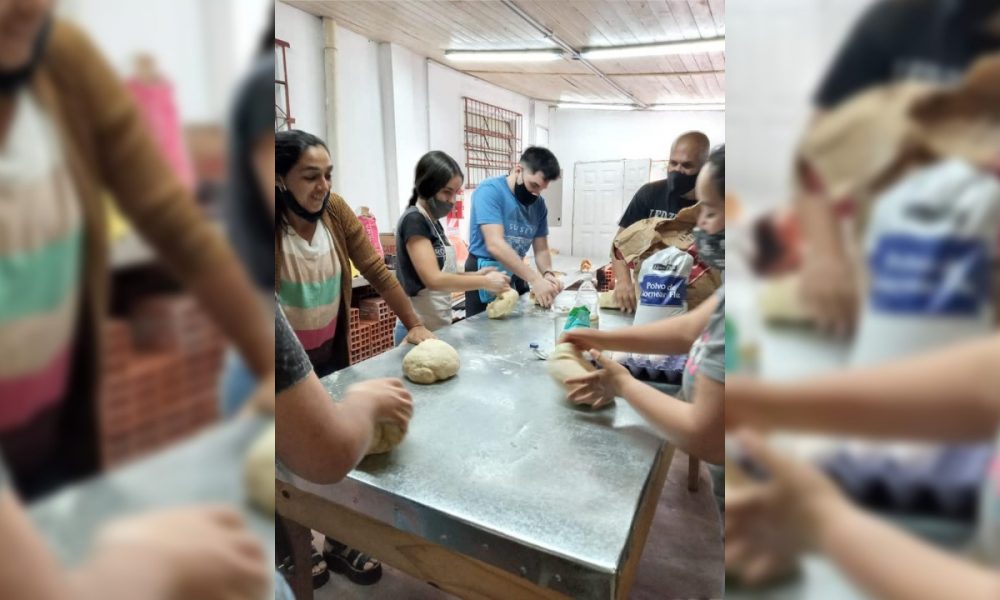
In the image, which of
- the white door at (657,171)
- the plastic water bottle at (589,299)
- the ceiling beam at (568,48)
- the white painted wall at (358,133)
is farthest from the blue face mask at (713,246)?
the white painted wall at (358,133)

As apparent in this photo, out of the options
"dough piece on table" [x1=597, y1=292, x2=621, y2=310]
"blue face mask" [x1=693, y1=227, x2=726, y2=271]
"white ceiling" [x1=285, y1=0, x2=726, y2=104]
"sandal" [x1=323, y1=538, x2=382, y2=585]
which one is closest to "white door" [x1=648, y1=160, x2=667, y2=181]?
"white ceiling" [x1=285, y1=0, x2=726, y2=104]

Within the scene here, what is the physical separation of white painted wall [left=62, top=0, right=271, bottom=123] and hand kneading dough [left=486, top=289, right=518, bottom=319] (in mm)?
1346

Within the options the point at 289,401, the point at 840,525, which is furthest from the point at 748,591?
the point at 289,401

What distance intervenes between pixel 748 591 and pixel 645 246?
2.73ft

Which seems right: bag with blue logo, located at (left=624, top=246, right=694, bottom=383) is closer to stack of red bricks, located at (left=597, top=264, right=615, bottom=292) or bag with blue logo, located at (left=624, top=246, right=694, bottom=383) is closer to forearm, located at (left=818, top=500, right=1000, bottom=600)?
forearm, located at (left=818, top=500, right=1000, bottom=600)

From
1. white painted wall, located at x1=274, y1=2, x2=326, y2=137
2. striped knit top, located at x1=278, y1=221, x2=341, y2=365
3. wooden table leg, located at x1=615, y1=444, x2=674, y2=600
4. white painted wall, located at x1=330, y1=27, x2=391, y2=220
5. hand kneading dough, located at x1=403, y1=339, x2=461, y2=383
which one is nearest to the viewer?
wooden table leg, located at x1=615, y1=444, x2=674, y2=600

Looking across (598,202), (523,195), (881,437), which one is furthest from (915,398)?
(523,195)

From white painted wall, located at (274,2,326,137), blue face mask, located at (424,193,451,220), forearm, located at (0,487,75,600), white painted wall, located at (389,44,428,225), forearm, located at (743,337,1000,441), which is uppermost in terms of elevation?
white painted wall, located at (274,2,326,137)

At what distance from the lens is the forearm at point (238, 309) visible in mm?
141

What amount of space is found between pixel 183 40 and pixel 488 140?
130 cm

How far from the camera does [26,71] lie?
0.11 m

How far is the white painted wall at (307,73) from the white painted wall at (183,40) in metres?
1.77

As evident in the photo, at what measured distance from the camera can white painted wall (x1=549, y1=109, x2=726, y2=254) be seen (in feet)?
2.74

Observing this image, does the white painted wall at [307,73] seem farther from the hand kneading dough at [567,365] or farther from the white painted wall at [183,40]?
the white painted wall at [183,40]
